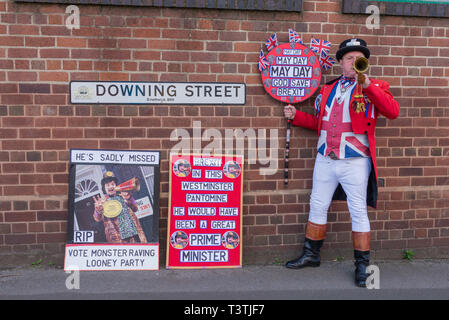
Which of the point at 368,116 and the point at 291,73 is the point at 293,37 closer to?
the point at 291,73

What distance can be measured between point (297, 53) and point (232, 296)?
7.83 ft

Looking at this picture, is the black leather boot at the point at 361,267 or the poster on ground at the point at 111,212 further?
the poster on ground at the point at 111,212

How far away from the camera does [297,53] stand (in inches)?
171

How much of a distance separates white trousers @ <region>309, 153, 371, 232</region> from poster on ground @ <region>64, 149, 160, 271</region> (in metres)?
1.58

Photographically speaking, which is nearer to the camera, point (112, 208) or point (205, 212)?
point (112, 208)

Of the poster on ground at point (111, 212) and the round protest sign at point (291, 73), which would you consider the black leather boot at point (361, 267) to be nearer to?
the round protest sign at point (291, 73)

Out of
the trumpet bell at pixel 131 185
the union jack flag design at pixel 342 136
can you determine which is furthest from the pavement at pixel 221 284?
the union jack flag design at pixel 342 136

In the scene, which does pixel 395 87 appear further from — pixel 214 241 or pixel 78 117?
pixel 78 117

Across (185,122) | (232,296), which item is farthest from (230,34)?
(232,296)

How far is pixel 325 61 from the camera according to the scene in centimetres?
437

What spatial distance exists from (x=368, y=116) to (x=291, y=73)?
89 cm

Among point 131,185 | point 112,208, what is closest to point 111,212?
point 112,208

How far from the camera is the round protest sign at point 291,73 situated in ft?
14.2

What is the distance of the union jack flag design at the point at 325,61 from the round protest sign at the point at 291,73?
44 millimetres
